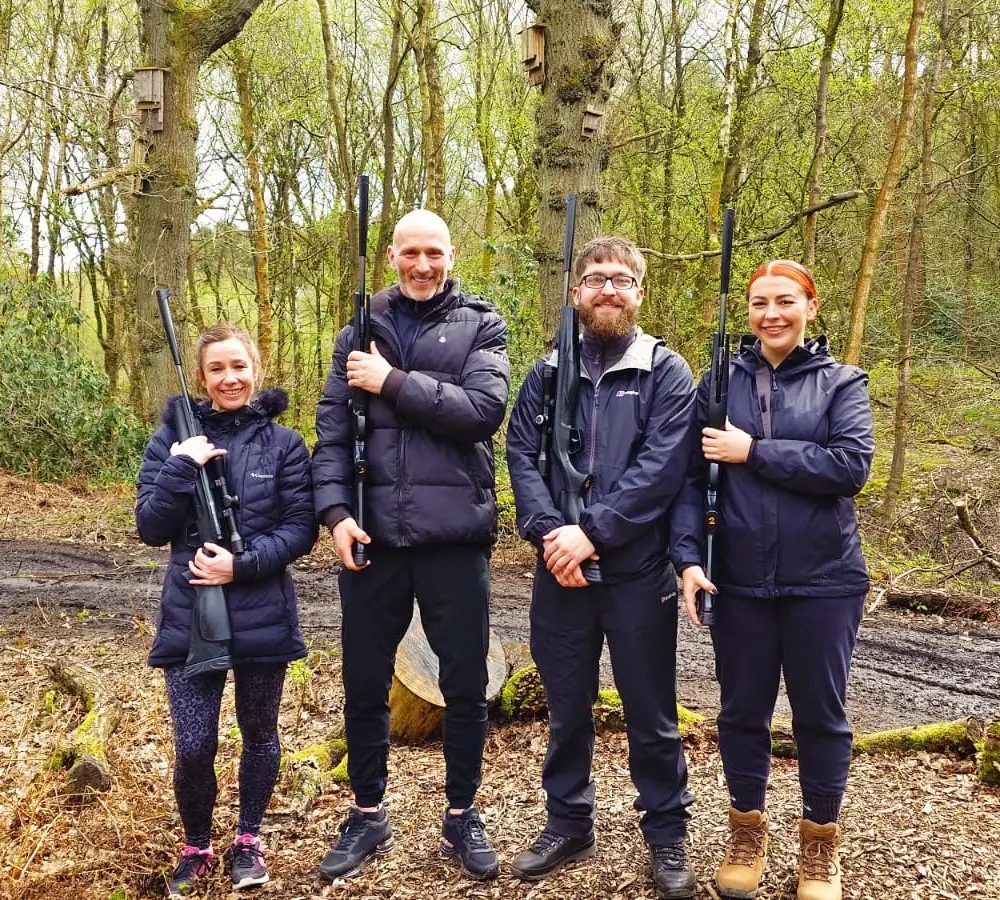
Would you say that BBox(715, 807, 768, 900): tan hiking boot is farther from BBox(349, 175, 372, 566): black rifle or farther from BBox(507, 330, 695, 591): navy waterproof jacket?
BBox(349, 175, 372, 566): black rifle

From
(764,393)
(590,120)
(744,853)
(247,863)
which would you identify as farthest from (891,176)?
(247,863)

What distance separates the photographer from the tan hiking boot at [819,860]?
120 inches

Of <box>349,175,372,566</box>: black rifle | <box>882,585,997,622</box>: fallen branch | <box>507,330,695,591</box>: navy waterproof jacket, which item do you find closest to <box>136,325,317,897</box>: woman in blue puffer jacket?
<box>349,175,372,566</box>: black rifle

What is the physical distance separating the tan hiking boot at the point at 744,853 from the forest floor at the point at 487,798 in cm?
9

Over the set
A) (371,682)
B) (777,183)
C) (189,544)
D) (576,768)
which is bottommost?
(576,768)

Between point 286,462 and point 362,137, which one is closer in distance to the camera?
point 286,462

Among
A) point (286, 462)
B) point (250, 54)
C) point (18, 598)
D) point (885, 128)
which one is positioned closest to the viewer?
point (286, 462)

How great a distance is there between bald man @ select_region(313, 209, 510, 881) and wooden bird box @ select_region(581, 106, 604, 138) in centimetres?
297

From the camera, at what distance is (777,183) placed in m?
13.2

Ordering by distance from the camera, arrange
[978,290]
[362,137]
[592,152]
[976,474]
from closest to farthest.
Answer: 1. [592,152]
2. [976,474]
3. [978,290]
4. [362,137]

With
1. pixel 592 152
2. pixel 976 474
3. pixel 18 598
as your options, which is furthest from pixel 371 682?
pixel 976 474

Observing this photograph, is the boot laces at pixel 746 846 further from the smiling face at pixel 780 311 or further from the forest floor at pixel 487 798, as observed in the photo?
the smiling face at pixel 780 311

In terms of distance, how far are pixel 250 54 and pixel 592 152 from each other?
13270 mm

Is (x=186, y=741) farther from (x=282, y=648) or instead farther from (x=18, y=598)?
(x=18, y=598)
